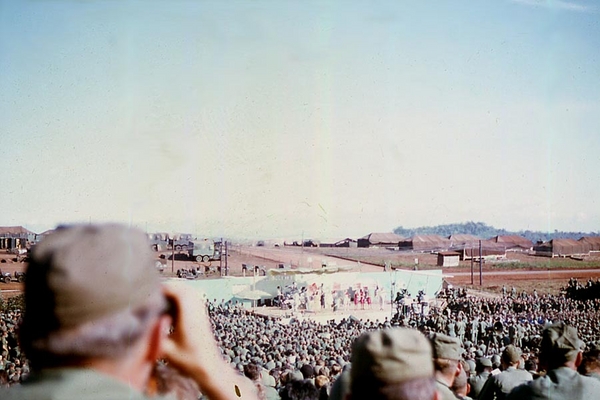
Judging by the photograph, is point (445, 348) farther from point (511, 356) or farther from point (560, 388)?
point (511, 356)

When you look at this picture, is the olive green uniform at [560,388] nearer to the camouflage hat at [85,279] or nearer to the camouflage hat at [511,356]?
the camouflage hat at [511,356]

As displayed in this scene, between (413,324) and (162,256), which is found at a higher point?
(162,256)

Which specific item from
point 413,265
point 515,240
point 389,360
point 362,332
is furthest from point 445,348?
point 413,265

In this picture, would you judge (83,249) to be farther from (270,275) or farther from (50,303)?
(270,275)

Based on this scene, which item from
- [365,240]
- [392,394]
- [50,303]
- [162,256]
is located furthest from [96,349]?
[162,256]

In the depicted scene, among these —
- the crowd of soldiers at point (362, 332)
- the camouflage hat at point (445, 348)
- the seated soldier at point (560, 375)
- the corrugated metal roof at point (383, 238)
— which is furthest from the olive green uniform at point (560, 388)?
the corrugated metal roof at point (383, 238)
